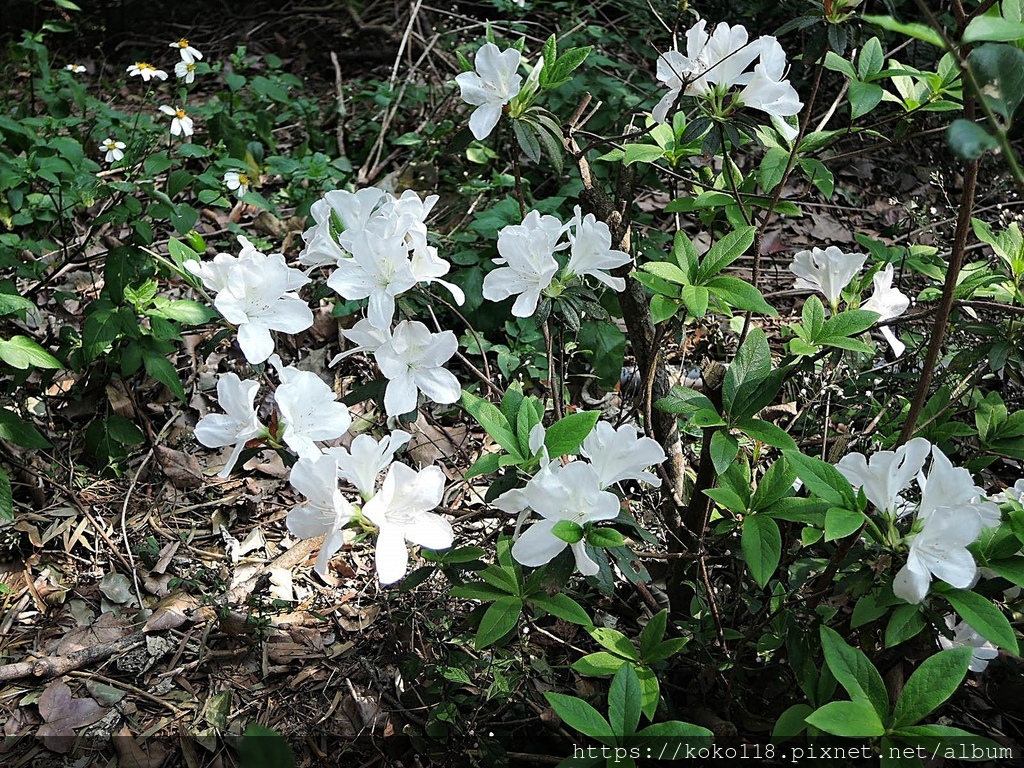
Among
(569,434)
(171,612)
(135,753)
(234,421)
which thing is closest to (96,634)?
(171,612)

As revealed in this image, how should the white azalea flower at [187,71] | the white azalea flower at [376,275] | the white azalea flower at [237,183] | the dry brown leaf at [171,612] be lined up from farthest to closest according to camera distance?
1. the white azalea flower at [187,71]
2. the white azalea flower at [237,183]
3. the dry brown leaf at [171,612]
4. the white azalea flower at [376,275]

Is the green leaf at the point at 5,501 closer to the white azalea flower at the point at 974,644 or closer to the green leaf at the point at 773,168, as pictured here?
the green leaf at the point at 773,168

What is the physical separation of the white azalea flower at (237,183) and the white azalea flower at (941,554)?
8.41ft

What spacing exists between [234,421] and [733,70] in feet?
3.83

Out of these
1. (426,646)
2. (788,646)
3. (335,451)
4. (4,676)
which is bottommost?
(4,676)

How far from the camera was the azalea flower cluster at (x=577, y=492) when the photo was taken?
123 centimetres

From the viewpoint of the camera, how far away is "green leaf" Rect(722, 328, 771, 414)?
1467mm

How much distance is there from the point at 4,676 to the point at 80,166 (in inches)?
75.9

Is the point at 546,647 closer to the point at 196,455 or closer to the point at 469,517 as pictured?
the point at 469,517

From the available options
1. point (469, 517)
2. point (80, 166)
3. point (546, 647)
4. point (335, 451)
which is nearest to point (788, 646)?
point (546, 647)

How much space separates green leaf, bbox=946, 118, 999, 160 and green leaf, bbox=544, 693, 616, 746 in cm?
97

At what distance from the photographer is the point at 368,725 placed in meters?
1.80

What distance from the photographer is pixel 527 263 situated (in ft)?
4.80

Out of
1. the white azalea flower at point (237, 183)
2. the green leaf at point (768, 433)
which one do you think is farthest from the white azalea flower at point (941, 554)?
the white azalea flower at point (237, 183)
